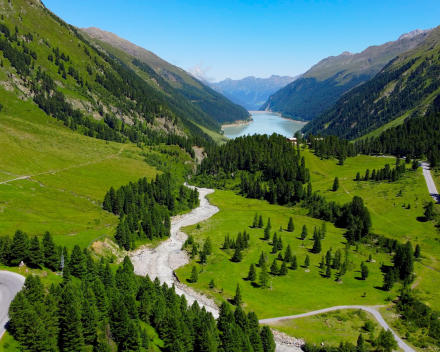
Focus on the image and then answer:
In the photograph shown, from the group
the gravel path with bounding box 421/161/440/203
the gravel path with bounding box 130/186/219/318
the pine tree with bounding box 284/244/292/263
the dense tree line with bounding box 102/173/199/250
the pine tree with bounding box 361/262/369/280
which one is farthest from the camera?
the gravel path with bounding box 421/161/440/203

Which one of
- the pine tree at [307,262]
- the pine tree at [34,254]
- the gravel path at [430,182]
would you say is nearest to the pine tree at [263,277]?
the pine tree at [307,262]

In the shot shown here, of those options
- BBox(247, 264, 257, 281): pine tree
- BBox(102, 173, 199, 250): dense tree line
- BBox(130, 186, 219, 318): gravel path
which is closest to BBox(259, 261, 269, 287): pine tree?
BBox(247, 264, 257, 281): pine tree

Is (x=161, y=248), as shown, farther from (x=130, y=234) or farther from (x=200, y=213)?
(x=200, y=213)

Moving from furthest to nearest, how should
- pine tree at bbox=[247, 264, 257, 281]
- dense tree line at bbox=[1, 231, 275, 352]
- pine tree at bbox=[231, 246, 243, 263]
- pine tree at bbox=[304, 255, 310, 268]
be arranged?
pine tree at bbox=[231, 246, 243, 263] → pine tree at bbox=[304, 255, 310, 268] → pine tree at bbox=[247, 264, 257, 281] → dense tree line at bbox=[1, 231, 275, 352]

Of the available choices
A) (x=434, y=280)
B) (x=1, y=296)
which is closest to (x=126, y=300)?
(x=1, y=296)

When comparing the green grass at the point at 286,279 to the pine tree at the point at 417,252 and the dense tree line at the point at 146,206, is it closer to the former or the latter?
the pine tree at the point at 417,252

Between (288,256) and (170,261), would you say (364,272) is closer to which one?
(288,256)

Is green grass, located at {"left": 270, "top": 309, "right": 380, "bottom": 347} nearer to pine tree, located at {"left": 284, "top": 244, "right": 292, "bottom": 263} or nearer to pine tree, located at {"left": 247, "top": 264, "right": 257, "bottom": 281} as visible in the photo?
pine tree, located at {"left": 247, "top": 264, "right": 257, "bottom": 281}

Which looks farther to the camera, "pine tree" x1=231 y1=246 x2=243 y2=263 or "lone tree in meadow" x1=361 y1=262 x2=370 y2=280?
"pine tree" x1=231 y1=246 x2=243 y2=263
